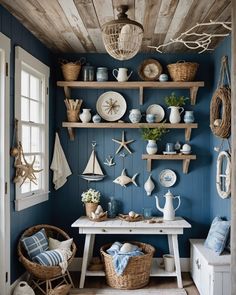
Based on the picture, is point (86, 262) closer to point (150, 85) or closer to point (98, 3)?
point (150, 85)

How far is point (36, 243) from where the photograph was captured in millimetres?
3564

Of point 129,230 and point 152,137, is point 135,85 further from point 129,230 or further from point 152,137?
point 129,230

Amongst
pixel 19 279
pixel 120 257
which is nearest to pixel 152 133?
pixel 120 257

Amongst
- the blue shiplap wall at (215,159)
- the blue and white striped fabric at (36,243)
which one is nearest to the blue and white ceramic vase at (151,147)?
the blue shiplap wall at (215,159)

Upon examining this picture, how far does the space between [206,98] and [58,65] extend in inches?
71.0

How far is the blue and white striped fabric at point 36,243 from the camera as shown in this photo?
11.3 feet

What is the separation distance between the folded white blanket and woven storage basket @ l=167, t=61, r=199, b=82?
1548mm

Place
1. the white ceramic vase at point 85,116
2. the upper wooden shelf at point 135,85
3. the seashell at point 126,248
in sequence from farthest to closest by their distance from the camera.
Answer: the white ceramic vase at point 85,116 < the upper wooden shelf at point 135,85 < the seashell at point 126,248

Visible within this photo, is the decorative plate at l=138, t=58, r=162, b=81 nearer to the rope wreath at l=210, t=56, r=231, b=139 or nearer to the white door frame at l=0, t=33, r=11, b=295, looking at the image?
the rope wreath at l=210, t=56, r=231, b=139

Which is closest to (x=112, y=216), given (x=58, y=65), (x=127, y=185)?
(x=127, y=185)

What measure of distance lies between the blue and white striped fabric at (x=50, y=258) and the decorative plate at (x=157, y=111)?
190 cm

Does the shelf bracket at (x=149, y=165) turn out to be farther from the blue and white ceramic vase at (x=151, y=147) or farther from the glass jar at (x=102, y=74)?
the glass jar at (x=102, y=74)

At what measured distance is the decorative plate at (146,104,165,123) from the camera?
4449 mm

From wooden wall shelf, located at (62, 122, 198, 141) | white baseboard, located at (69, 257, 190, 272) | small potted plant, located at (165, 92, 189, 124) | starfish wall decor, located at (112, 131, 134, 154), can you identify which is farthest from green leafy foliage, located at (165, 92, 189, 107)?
white baseboard, located at (69, 257, 190, 272)
